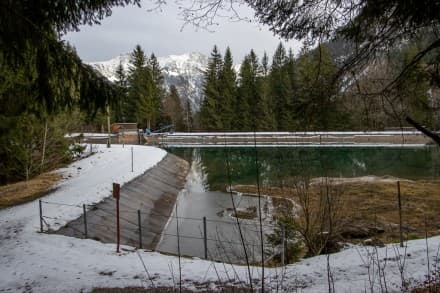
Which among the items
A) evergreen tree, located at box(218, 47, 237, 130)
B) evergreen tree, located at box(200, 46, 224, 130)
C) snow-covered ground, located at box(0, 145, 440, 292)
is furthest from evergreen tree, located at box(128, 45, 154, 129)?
snow-covered ground, located at box(0, 145, 440, 292)

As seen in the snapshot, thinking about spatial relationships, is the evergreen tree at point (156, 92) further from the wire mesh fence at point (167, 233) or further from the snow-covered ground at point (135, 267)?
the snow-covered ground at point (135, 267)

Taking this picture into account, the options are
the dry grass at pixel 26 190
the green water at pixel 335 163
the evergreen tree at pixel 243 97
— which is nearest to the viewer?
the dry grass at pixel 26 190

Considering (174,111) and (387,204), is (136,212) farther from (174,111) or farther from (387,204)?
(174,111)

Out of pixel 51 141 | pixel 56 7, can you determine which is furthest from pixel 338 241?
pixel 51 141

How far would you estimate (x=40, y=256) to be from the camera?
286 inches

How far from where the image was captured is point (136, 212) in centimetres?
1358

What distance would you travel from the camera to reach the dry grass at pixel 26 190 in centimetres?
1287

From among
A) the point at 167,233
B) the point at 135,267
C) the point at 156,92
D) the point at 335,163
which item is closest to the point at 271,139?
the point at 335,163

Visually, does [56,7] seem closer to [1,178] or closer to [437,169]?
[1,178]

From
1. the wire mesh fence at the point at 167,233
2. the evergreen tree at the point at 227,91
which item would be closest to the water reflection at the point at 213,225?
the wire mesh fence at the point at 167,233

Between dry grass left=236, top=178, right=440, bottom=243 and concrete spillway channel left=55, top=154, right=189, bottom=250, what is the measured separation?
4.51m

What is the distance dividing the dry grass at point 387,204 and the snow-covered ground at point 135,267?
284 cm

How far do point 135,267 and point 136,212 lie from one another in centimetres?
697

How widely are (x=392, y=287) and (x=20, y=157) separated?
16290mm
